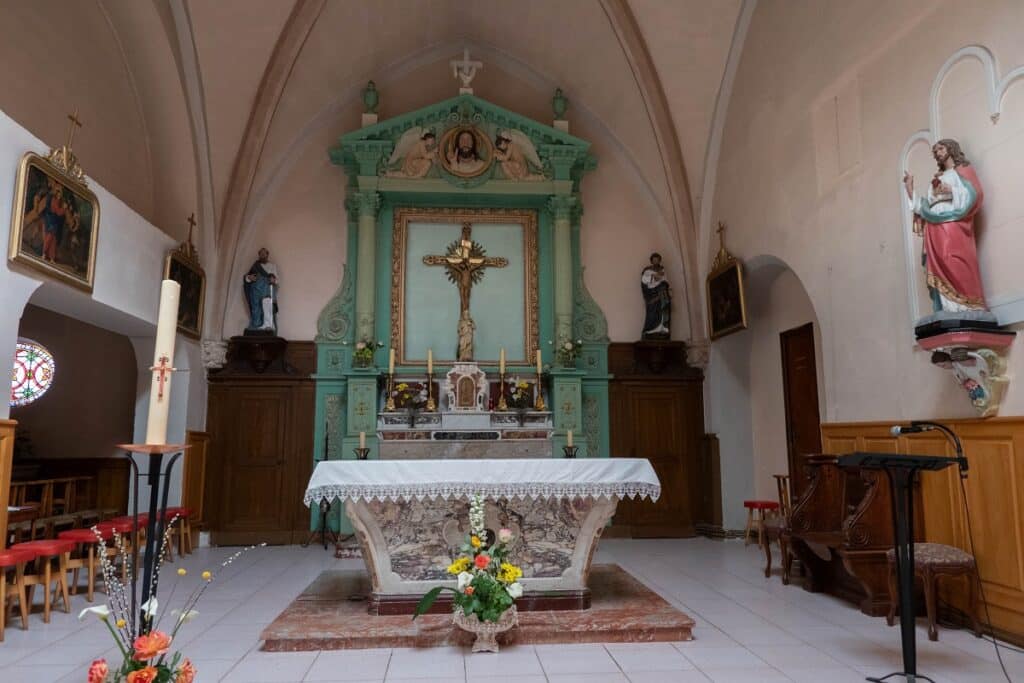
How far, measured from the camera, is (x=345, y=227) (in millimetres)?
10383

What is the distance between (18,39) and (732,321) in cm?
843

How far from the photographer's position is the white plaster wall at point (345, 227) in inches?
399

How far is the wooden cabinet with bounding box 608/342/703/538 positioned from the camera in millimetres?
10016

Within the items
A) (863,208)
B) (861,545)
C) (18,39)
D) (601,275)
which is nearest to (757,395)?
(601,275)

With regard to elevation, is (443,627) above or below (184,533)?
below

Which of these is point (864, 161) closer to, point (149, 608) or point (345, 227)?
point (149, 608)

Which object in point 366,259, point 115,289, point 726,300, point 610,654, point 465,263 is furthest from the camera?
point 465,263

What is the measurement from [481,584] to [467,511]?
38.0 inches

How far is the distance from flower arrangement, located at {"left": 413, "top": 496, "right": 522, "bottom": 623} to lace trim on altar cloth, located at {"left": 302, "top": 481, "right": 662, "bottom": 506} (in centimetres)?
47

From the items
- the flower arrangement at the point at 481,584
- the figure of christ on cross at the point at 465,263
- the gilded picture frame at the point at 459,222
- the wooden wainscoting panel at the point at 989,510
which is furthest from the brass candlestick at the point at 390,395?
the wooden wainscoting panel at the point at 989,510

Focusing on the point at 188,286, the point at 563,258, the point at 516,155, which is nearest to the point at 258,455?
the point at 188,286

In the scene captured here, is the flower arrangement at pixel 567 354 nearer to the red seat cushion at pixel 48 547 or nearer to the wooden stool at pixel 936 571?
the wooden stool at pixel 936 571

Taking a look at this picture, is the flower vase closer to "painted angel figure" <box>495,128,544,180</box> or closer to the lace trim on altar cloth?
the lace trim on altar cloth

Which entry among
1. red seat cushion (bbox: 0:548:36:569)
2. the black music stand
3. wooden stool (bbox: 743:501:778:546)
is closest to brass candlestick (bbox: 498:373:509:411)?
wooden stool (bbox: 743:501:778:546)
